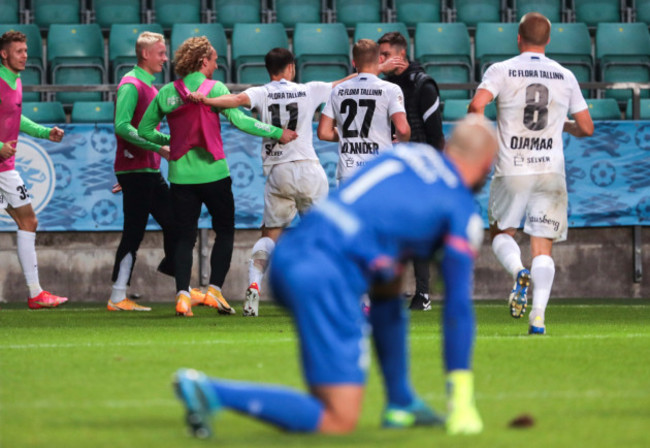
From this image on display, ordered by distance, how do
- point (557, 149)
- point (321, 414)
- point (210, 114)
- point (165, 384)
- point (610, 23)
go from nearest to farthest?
point (321, 414) → point (165, 384) → point (557, 149) → point (210, 114) → point (610, 23)

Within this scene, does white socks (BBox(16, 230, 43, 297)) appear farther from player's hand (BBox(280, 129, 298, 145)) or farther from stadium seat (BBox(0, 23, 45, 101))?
stadium seat (BBox(0, 23, 45, 101))

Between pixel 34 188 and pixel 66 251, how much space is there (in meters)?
0.76

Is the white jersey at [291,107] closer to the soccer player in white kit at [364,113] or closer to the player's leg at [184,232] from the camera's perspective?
the soccer player in white kit at [364,113]

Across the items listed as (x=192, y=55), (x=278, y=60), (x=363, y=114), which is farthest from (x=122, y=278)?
(x=363, y=114)

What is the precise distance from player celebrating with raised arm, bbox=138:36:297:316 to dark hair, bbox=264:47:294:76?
1.47 ft

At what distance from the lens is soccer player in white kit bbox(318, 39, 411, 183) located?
958 centimetres

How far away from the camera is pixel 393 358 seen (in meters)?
4.32

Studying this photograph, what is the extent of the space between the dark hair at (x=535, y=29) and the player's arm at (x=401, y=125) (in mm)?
1539

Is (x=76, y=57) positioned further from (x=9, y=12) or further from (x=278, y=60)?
(x=278, y=60)

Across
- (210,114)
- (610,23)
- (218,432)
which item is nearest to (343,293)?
(218,432)

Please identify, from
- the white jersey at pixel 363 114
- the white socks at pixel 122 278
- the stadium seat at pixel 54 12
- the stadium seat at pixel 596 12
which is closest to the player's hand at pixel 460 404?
the white jersey at pixel 363 114

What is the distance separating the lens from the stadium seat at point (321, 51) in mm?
14328

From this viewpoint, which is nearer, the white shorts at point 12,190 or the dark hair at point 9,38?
the white shorts at point 12,190

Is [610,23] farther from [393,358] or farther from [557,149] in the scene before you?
[393,358]
